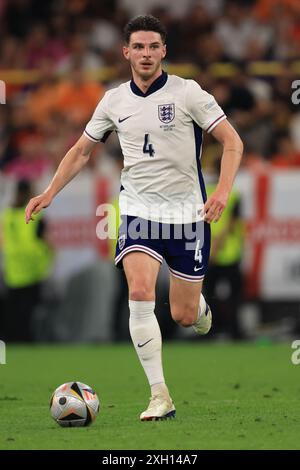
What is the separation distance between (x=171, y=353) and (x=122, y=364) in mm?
1331

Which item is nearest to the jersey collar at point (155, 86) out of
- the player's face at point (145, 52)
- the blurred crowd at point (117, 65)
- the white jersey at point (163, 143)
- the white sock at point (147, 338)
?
the white jersey at point (163, 143)

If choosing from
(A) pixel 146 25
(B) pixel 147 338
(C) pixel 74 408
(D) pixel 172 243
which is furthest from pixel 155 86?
(C) pixel 74 408

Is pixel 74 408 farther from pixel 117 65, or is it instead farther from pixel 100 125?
pixel 117 65

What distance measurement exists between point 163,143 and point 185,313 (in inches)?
47.2

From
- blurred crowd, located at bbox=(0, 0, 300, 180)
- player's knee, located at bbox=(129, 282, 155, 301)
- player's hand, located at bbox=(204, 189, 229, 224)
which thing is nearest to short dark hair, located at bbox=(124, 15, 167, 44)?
player's hand, located at bbox=(204, 189, 229, 224)

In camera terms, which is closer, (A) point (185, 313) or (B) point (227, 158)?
(B) point (227, 158)

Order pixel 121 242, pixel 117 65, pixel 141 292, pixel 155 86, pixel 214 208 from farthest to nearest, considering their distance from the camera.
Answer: pixel 117 65
pixel 155 86
pixel 121 242
pixel 141 292
pixel 214 208

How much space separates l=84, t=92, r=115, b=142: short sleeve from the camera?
8359mm

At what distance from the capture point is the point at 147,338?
789cm

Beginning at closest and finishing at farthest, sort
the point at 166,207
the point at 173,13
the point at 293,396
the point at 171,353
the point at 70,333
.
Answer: the point at 166,207, the point at 293,396, the point at 171,353, the point at 70,333, the point at 173,13

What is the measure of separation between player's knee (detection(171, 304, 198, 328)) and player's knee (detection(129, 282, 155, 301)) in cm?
65
